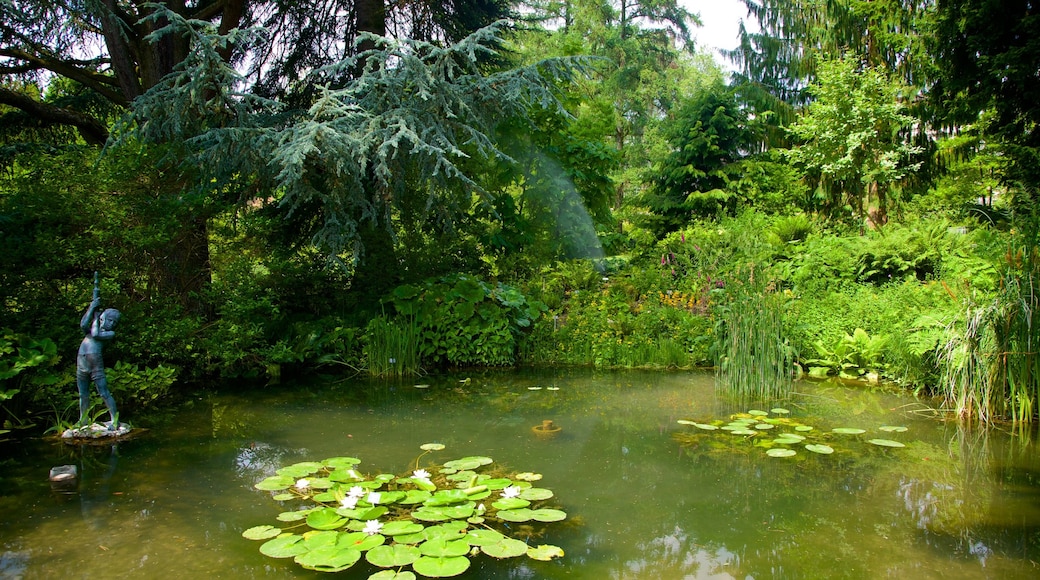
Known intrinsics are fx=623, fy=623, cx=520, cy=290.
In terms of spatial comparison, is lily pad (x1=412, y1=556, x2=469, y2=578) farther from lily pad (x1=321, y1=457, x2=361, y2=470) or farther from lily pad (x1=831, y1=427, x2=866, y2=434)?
lily pad (x1=831, y1=427, x2=866, y2=434)

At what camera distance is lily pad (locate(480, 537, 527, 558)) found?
225 centimetres

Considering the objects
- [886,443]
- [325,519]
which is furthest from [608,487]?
[886,443]

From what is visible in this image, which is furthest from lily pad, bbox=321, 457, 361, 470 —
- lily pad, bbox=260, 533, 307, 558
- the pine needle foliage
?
the pine needle foliage

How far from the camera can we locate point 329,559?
86.1 inches

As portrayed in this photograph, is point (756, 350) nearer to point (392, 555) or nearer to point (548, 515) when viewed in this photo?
point (548, 515)

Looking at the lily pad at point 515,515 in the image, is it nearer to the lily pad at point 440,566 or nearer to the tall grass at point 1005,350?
the lily pad at point 440,566

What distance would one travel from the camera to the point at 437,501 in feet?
8.80

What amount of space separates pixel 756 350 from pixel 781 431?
934mm

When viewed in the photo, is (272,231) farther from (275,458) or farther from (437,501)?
(437,501)

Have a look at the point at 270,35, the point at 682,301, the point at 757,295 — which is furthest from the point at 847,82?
the point at 270,35

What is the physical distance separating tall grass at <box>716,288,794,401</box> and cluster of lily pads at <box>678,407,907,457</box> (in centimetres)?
42

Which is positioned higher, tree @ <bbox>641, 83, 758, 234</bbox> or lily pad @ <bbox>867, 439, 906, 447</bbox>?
tree @ <bbox>641, 83, 758, 234</bbox>

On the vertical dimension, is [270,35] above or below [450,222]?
above

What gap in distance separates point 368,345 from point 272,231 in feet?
5.03
